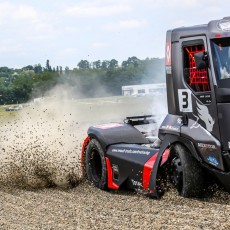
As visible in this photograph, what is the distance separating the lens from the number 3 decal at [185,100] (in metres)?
7.75

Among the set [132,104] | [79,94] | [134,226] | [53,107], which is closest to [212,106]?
[134,226]

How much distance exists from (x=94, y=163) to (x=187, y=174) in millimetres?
2880

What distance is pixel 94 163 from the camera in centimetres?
1033

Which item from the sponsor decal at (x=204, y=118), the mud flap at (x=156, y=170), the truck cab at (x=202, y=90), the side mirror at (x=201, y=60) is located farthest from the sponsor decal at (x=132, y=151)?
the side mirror at (x=201, y=60)

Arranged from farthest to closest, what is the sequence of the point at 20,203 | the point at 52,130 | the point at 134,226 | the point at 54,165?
the point at 52,130 → the point at 54,165 → the point at 20,203 → the point at 134,226

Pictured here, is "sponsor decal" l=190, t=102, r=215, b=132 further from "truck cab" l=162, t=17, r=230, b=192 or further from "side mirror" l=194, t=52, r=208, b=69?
"side mirror" l=194, t=52, r=208, b=69

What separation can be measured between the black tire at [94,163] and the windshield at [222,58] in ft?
10.4

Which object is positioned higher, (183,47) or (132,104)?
(183,47)

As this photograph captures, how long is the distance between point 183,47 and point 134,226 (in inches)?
101

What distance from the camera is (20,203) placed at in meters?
8.66

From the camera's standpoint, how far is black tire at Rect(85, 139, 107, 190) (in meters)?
9.99

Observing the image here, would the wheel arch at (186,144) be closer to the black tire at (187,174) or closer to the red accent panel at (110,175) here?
the black tire at (187,174)

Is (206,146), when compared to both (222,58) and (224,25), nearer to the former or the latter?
(222,58)

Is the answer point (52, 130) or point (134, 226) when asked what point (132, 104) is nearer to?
point (52, 130)
